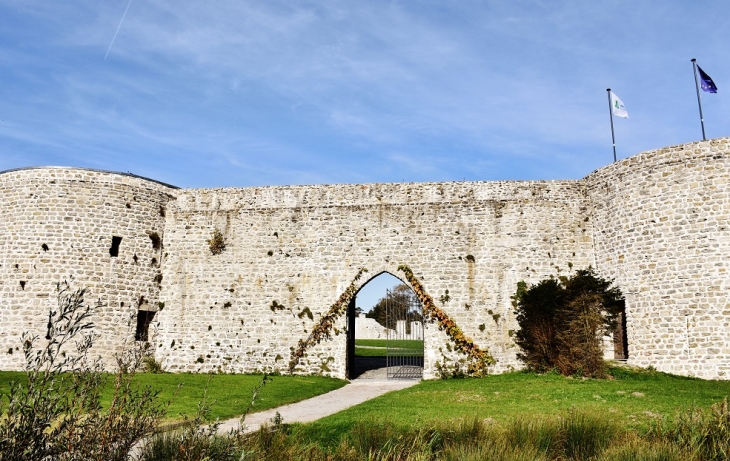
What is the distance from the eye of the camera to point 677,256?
47.0 ft

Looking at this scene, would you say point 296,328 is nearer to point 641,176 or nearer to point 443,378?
point 443,378

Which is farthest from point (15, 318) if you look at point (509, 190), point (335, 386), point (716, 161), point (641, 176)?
point (716, 161)

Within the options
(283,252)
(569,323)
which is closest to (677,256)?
(569,323)

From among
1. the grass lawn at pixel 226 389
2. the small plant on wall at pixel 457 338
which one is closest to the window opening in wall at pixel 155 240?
the grass lawn at pixel 226 389

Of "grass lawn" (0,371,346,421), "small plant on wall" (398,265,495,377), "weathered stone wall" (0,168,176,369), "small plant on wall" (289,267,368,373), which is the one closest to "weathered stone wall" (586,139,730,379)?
"small plant on wall" (398,265,495,377)

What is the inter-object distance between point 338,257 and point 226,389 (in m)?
5.78

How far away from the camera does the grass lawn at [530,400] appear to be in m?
8.39

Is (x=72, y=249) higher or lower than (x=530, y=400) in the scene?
Answer: higher

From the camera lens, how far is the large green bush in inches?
→ 571

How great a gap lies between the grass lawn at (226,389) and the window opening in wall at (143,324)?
65.9 inches

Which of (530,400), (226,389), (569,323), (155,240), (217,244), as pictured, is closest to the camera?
(530,400)

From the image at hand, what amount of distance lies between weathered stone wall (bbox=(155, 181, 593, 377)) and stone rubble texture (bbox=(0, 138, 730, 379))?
4 centimetres

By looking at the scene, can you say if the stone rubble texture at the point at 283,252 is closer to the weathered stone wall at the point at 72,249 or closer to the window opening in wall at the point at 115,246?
the weathered stone wall at the point at 72,249

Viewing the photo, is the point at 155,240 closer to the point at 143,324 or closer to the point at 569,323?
the point at 143,324
